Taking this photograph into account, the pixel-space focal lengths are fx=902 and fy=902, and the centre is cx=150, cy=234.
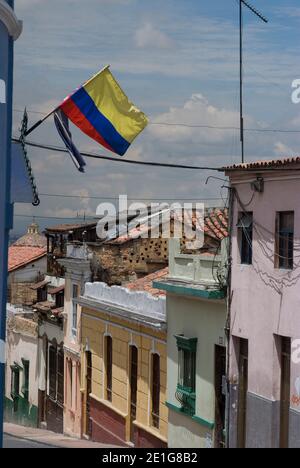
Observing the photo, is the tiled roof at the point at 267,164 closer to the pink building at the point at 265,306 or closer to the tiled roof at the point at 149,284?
the pink building at the point at 265,306

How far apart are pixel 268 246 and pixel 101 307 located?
8.58 meters

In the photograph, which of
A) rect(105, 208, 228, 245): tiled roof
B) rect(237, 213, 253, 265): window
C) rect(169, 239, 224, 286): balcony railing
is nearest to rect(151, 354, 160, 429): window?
rect(169, 239, 224, 286): balcony railing

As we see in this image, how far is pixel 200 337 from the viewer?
758 inches

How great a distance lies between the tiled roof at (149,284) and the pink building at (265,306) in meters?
4.96

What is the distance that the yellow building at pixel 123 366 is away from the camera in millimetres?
21391

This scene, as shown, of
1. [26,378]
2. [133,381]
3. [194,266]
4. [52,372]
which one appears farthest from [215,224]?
[26,378]

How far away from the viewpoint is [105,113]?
11.6 metres

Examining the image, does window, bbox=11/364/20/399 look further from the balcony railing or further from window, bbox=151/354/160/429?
the balcony railing

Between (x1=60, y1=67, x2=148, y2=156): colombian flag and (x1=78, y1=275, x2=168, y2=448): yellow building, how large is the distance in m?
9.78

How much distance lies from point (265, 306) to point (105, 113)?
264 inches

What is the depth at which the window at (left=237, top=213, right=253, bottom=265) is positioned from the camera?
17672 mm

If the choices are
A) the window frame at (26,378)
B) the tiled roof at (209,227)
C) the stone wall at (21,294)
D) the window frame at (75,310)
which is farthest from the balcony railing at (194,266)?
the stone wall at (21,294)

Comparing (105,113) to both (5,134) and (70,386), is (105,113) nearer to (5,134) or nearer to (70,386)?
(5,134)

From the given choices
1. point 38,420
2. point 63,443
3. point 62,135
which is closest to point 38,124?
point 62,135
